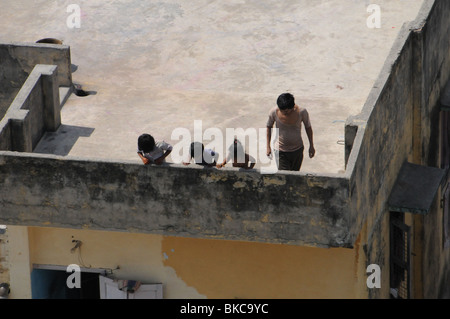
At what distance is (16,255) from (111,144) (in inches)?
81.8

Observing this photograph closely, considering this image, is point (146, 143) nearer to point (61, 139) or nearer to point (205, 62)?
point (61, 139)

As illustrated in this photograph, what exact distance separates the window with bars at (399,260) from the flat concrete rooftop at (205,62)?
1735 mm

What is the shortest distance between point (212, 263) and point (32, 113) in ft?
11.0

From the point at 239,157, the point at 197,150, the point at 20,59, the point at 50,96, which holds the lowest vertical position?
the point at 239,157

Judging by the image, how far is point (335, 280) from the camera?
1706cm

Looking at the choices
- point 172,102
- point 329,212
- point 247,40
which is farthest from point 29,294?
point 247,40

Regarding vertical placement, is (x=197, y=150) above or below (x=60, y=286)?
above

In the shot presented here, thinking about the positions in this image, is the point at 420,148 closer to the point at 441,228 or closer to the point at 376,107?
the point at 441,228

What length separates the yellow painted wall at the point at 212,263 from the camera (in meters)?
17.1

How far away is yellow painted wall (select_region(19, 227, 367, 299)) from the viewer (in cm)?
1706

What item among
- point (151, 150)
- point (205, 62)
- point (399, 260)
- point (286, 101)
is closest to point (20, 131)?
point (151, 150)

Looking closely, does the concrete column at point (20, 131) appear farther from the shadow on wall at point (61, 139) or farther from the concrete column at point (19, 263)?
the concrete column at point (19, 263)

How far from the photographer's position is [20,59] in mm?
19484

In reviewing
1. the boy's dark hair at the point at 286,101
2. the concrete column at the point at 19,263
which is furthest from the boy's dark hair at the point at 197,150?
the concrete column at the point at 19,263
